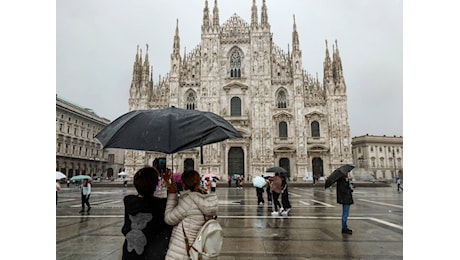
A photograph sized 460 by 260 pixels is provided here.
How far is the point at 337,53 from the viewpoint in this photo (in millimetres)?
35281

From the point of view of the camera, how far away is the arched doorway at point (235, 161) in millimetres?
33812

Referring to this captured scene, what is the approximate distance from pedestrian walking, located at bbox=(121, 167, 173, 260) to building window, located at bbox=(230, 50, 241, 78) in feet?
110

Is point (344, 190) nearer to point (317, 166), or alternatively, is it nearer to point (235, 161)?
point (235, 161)

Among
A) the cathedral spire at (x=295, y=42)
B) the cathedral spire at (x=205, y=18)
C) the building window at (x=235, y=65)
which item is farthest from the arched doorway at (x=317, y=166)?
the cathedral spire at (x=205, y=18)

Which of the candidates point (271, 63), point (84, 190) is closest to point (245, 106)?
point (271, 63)

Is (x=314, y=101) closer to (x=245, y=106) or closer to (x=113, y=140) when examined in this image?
(x=245, y=106)

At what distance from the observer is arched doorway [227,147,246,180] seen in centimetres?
3381

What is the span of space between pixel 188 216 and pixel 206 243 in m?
0.29

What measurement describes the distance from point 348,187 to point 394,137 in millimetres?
60971

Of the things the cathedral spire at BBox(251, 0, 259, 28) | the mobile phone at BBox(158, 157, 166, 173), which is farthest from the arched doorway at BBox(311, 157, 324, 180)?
the mobile phone at BBox(158, 157, 166, 173)

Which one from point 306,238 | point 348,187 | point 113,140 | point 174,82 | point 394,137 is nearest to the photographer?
point 113,140

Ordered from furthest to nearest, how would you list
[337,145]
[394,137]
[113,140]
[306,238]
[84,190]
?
[394,137], [337,145], [84,190], [306,238], [113,140]

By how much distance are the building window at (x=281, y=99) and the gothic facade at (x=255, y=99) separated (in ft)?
0.38
